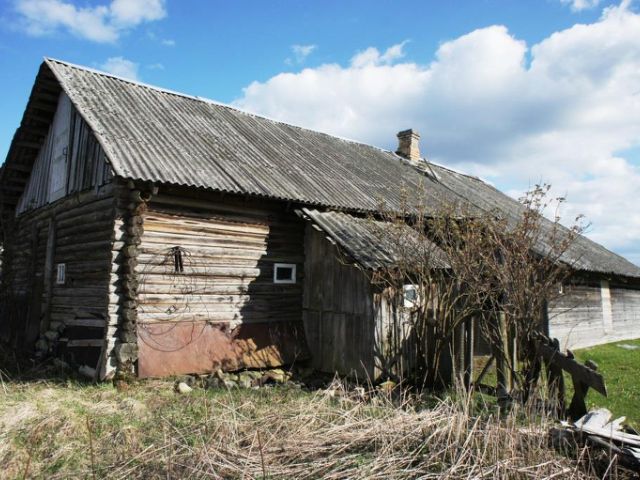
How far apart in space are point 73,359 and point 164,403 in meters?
3.93

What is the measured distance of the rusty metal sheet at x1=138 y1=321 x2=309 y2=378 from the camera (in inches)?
376

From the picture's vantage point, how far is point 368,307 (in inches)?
401

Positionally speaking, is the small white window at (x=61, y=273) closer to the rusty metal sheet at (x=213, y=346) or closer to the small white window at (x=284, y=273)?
the rusty metal sheet at (x=213, y=346)

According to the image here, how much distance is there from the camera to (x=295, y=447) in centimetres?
470

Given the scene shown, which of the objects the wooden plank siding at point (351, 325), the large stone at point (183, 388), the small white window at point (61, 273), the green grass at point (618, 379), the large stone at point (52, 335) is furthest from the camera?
the small white window at point (61, 273)

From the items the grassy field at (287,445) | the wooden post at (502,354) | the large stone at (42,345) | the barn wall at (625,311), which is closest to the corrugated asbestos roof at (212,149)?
the wooden post at (502,354)

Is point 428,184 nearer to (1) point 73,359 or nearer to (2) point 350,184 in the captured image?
(2) point 350,184

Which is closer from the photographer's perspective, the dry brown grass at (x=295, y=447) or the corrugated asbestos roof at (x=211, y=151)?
the dry brown grass at (x=295, y=447)

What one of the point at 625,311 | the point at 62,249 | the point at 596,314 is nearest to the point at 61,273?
the point at 62,249

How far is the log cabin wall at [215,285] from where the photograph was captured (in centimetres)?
978

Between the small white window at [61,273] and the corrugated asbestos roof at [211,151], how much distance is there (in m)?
3.65

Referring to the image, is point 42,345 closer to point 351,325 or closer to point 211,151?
point 211,151

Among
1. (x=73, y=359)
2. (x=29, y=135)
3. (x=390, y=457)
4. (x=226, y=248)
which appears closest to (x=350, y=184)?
(x=226, y=248)

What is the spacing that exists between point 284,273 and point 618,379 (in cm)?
753
